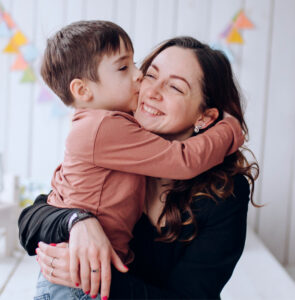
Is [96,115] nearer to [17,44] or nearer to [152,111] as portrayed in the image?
[152,111]

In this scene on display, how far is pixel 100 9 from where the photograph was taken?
8.88ft

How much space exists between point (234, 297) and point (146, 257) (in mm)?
776

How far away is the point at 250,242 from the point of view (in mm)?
2400

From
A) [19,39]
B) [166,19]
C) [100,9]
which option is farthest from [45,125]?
[166,19]

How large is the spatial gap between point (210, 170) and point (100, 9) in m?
1.90

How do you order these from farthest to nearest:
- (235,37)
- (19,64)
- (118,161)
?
1. (19,64)
2. (235,37)
3. (118,161)

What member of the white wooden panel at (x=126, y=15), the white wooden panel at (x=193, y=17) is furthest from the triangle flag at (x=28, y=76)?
the white wooden panel at (x=193, y=17)

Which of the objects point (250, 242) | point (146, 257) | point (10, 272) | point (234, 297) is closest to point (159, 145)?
point (146, 257)

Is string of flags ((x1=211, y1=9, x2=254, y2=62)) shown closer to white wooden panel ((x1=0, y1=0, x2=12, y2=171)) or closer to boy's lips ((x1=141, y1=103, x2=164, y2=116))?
white wooden panel ((x1=0, y1=0, x2=12, y2=171))

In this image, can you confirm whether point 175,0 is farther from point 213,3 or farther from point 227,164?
point 227,164

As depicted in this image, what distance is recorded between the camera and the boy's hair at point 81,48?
111 centimetres

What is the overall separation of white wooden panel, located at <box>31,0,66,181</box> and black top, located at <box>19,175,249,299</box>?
66.2 inches

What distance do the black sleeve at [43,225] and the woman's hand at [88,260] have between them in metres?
0.06

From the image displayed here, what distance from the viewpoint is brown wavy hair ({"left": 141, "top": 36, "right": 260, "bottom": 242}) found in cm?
112
